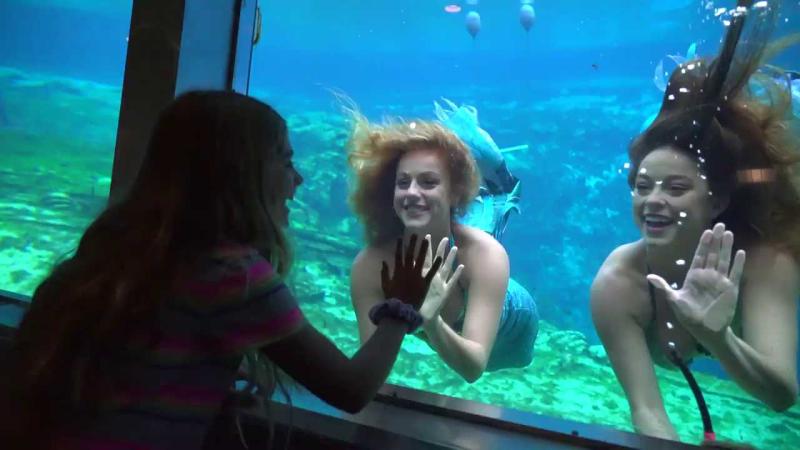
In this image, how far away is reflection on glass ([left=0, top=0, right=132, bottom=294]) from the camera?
477 cm

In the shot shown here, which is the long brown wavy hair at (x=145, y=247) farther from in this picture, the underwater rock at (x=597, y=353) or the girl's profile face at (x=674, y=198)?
the underwater rock at (x=597, y=353)

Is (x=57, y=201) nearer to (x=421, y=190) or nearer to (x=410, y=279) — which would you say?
(x=421, y=190)

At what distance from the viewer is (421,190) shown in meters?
2.32

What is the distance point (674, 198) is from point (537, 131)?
11178mm

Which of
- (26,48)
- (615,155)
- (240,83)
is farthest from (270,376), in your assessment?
(26,48)

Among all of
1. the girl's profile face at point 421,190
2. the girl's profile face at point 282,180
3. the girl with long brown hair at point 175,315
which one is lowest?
the girl with long brown hair at point 175,315

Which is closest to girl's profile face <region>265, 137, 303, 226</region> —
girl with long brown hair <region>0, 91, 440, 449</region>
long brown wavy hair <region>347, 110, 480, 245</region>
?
girl with long brown hair <region>0, 91, 440, 449</region>

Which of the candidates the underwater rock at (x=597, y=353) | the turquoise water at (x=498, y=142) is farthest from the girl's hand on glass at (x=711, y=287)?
the underwater rock at (x=597, y=353)

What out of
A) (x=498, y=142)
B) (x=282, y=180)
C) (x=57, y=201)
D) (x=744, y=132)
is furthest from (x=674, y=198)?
(x=57, y=201)

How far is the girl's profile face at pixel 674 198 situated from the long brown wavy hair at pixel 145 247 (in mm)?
1578

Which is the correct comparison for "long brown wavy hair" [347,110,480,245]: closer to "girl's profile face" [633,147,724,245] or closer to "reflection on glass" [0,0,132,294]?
"girl's profile face" [633,147,724,245]

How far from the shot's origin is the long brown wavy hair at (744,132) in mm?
1969

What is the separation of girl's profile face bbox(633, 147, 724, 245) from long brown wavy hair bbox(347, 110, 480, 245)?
0.81 m

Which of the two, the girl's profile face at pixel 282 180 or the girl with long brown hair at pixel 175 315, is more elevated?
the girl's profile face at pixel 282 180
